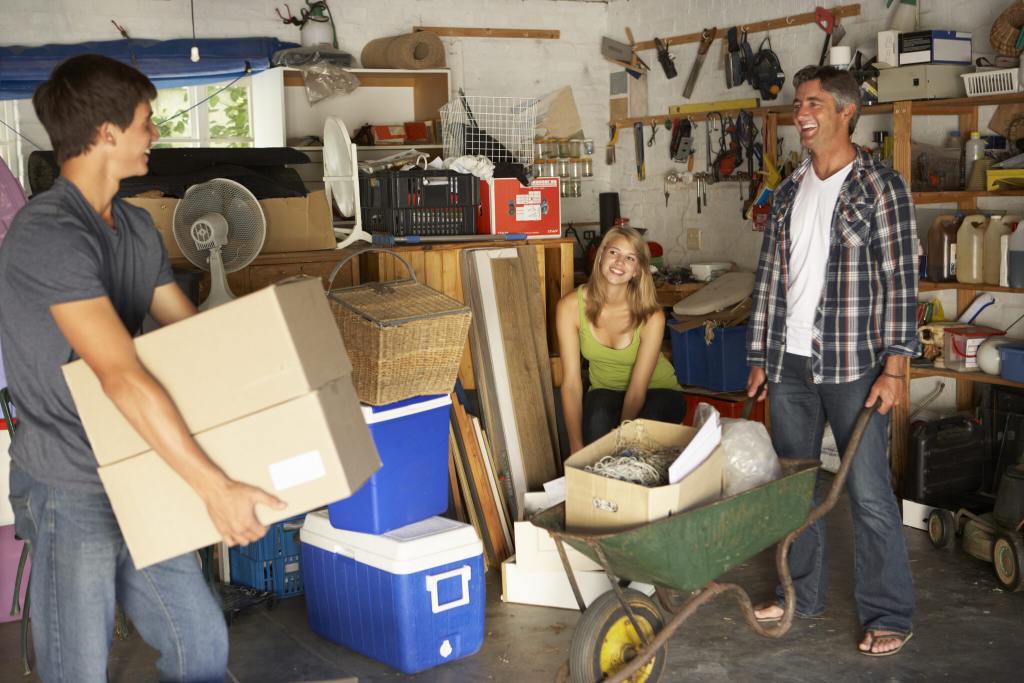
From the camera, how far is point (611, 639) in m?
3.06

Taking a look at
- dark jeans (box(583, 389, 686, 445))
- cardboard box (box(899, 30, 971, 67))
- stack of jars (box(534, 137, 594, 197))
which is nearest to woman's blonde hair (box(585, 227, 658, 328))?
dark jeans (box(583, 389, 686, 445))

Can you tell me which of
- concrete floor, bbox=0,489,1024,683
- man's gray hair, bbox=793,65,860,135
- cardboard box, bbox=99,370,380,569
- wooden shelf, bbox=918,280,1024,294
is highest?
man's gray hair, bbox=793,65,860,135

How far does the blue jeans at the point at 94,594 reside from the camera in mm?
2180

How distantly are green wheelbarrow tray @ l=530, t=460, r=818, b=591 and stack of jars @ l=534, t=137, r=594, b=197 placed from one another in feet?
17.4

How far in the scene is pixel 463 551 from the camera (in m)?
3.52

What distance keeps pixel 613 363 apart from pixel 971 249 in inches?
72.2

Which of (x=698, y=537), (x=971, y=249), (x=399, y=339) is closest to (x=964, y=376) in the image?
(x=971, y=249)

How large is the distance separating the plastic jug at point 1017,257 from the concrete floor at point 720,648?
4.36 ft

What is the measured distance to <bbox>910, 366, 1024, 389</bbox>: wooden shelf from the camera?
15.6ft

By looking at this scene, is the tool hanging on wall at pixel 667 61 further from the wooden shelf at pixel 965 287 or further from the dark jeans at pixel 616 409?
the dark jeans at pixel 616 409

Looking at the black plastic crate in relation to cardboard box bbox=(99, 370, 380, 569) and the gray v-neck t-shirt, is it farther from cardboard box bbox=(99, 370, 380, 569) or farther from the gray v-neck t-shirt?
cardboard box bbox=(99, 370, 380, 569)

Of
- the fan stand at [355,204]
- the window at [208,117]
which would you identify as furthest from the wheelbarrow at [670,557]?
the window at [208,117]

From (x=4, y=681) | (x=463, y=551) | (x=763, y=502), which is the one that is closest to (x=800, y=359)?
(x=763, y=502)

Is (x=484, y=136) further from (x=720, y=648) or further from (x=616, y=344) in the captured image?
(x=720, y=648)
